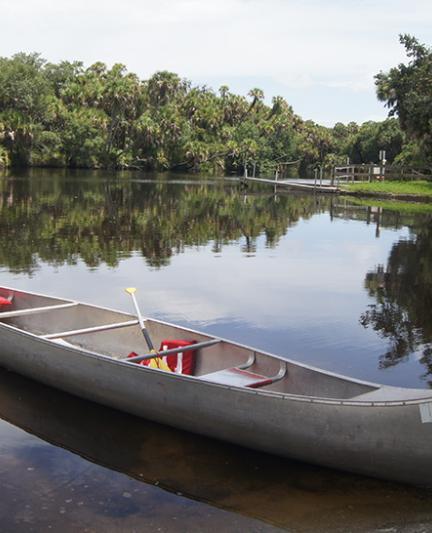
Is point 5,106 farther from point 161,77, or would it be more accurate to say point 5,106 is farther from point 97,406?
point 97,406

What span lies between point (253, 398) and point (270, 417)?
0.25m

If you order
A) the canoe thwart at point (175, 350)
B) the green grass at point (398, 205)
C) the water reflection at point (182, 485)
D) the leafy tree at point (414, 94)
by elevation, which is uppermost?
the leafy tree at point (414, 94)

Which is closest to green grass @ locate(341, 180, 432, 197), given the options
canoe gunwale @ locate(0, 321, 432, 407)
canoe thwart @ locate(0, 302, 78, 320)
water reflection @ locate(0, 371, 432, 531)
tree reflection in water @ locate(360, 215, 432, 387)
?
tree reflection in water @ locate(360, 215, 432, 387)

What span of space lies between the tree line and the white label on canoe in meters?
52.0

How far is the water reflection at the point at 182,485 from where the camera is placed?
6.43 metres

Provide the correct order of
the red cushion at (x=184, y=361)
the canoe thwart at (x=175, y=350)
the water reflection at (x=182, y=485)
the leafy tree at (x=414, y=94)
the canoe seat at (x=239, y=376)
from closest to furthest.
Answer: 1. the water reflection at (x=182, y=485)
2. the canoe seat at (x=239, y=376)
3. the canoe thwart at (x=175, y=350)
4. the red cushion at (x=184, y=361)
5. the leafy tree at (x=414, y=94)

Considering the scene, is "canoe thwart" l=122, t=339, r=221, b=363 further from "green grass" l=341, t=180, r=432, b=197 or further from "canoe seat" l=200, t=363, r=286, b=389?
"green grass" l=341, t=180, r=432, b=197

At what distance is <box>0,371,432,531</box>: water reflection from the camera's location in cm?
643

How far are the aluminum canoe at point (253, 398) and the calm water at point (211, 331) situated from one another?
0.31m

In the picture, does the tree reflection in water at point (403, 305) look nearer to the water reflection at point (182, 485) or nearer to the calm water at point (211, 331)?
the calm water at point (211, 331)

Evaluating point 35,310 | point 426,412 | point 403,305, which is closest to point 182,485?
point 426,412

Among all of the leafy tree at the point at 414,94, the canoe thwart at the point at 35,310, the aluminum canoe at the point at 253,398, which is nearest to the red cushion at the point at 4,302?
the canoe thwart at the point at 35,310

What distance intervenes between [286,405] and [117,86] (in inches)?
3112

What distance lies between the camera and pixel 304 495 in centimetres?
682
